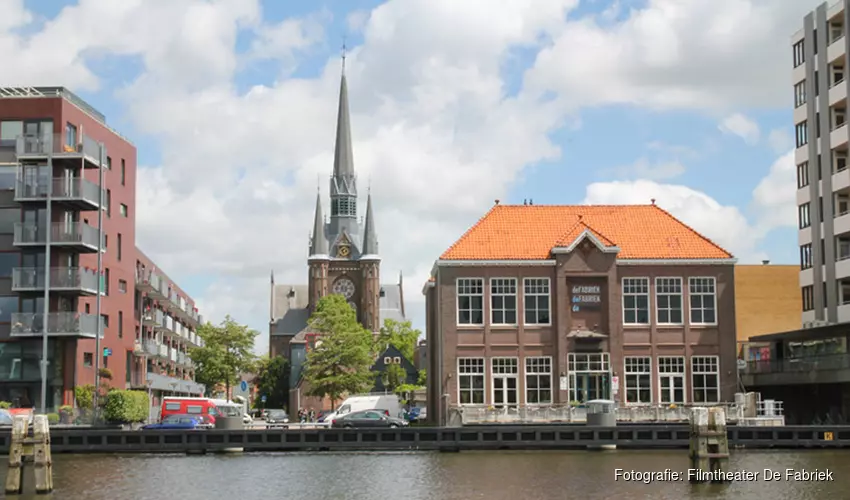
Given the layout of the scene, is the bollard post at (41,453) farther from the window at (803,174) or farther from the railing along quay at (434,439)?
the window at (803,174)

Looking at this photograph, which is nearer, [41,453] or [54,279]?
[41,453]

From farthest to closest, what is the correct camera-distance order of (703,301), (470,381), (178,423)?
1. (703,301)
2. (470,381)
3. (178,423)

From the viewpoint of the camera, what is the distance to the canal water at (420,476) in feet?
115

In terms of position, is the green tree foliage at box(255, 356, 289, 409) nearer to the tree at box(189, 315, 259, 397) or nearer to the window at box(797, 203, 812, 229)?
the tree at box(189, 315, 259, 397)

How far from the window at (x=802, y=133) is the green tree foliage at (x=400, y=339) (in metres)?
105

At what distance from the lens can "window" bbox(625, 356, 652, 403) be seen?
6869 centimetres

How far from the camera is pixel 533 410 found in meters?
64.4

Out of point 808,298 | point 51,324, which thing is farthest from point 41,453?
point 808,298

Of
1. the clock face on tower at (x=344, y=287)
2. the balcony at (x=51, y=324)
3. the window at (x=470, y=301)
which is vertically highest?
the clock face on tower at (x=344, y=287)

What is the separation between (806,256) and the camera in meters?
79.9

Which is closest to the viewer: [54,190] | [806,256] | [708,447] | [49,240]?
[708,447]

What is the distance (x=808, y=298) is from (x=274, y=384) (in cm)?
10994

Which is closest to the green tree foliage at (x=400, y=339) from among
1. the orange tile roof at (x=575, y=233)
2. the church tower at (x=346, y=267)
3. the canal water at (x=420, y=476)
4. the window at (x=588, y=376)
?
the church tower at (x=346, y=267)

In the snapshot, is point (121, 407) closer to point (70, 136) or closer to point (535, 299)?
point (70, 136)
